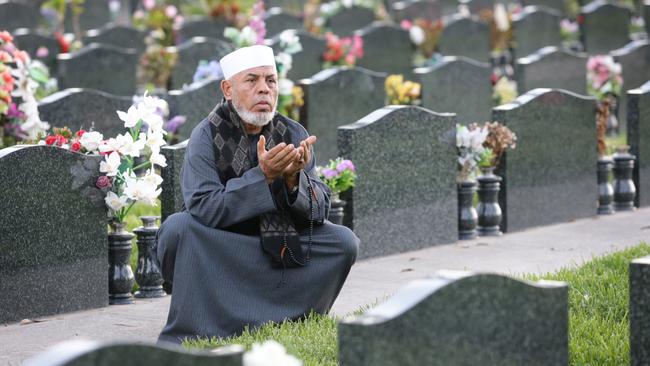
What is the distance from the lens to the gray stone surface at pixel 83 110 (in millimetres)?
10242

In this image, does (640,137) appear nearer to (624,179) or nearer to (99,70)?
(624,179)

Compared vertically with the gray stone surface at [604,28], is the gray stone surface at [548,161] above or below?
below

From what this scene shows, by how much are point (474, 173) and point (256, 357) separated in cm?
609

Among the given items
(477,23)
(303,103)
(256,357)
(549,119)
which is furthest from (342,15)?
(256,357)

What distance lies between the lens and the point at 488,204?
30.8ft

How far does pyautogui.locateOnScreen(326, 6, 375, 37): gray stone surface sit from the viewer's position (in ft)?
63.1

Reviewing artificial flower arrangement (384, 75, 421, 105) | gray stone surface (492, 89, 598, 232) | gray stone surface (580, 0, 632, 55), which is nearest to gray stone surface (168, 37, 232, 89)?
artificial flower arrangement (384, 75, 421, 105)

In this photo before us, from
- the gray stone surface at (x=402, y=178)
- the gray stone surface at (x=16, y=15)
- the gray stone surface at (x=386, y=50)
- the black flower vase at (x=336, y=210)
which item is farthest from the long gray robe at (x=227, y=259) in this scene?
the gray stone surface at (x=16, y=15)

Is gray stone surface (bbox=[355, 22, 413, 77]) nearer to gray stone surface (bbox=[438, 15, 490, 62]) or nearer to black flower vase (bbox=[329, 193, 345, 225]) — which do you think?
gray stone surface (bbox=[438, 15, 490, 62])

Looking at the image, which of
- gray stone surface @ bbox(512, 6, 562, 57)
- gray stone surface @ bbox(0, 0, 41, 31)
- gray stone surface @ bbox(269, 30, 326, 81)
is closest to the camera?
gray stone surface @ bbox(269, 30, 326, 81)

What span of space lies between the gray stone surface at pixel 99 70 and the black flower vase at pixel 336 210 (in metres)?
6.42

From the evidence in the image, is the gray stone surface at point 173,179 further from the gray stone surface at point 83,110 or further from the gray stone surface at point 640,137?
the gray stone surface at point 640,137

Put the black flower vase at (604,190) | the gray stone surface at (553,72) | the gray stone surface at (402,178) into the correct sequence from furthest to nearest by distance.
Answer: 1. the gray stone surface at (553,72)
2. the black flower vase at (604,190)
3. the gray stone surface at (402,178)

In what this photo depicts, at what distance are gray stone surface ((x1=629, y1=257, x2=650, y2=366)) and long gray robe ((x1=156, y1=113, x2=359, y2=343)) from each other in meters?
1.98
